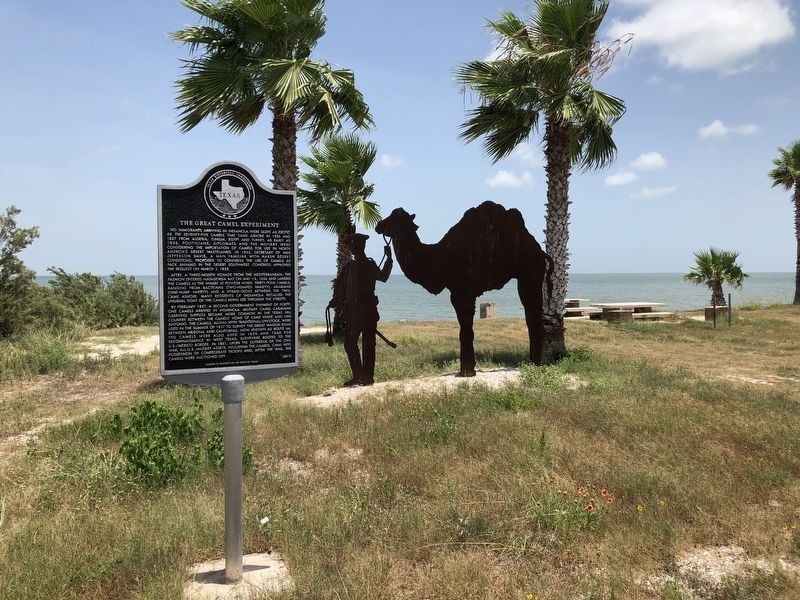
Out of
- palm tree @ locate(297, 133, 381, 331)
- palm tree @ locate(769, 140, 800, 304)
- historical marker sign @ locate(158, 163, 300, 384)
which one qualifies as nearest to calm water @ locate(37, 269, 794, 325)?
palm tree @ locate(769, 140, 800, 304)

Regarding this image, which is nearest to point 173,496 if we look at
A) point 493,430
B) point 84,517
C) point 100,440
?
point 84,517

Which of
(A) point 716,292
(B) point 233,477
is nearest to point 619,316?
(A) point 716,292

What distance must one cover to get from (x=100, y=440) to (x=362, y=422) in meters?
3.14

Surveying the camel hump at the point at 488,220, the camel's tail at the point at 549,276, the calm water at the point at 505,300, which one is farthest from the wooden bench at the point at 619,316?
the camel hump at the point at 488,220

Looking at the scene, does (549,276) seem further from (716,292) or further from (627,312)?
(716,292)

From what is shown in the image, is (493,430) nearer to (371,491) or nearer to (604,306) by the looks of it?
(371,491)

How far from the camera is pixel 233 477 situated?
11.5 ft

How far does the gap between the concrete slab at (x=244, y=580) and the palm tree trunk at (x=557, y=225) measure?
33.6ft

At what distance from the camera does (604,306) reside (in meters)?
25.6

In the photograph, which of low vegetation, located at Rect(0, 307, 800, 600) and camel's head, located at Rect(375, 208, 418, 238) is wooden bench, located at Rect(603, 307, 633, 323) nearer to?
low vegetation, located at Rect(0, 307, 800, 600)

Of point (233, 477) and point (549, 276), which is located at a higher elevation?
point (549, 276)

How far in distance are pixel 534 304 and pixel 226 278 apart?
29.0 ft

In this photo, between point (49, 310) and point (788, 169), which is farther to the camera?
point (788, 169)

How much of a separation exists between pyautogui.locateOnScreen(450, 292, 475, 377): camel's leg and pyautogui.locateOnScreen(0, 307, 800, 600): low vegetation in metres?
2.09
